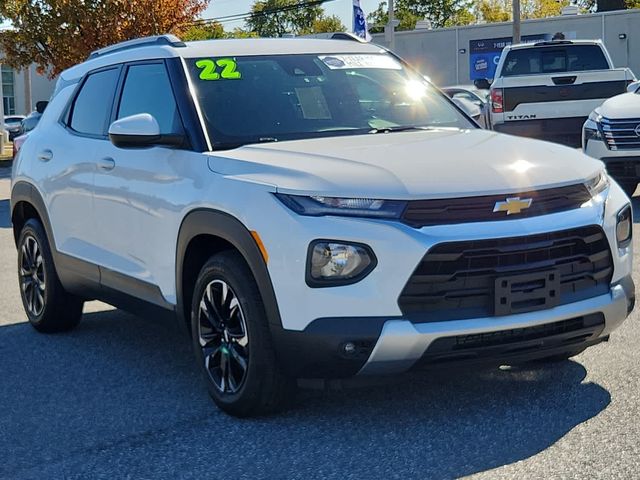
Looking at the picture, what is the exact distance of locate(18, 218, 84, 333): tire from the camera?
21.5 feet

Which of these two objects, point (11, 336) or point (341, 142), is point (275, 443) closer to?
point (341, 142)

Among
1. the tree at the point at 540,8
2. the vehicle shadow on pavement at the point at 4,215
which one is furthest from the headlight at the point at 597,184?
the tree at the point at 540,8

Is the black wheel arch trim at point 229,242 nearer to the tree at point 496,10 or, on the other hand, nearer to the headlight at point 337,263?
the headlight at point 337,263

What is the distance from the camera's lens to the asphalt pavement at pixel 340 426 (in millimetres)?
4004

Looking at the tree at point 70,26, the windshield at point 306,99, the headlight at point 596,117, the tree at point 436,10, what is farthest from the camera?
the tree at point 436,10

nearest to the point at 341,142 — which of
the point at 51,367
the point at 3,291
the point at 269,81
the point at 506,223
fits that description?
the point at 269,81

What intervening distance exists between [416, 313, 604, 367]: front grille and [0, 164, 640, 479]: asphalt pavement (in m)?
0.22

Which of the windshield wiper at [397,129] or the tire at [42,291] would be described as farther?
the tire at [42,291]

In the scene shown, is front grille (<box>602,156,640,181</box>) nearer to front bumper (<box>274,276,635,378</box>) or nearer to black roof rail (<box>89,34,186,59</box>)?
black roof rail (<box>89,34,186,59</box>)

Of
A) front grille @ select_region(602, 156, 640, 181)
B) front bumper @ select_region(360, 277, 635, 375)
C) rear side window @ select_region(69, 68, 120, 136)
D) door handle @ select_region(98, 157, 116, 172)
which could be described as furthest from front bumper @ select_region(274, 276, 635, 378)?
front grille @ select_region(602, 156, 640, 181)

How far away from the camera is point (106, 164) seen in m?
5.66

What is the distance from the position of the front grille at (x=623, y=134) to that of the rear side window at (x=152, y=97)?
7.05 metres

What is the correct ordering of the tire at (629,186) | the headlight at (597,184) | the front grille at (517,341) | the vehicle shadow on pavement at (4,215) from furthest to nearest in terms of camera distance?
the vehicle shadow on pavement at (4,215)
the tire at (629,186)
the headlight at (597,184)
the front grille at (517,341)

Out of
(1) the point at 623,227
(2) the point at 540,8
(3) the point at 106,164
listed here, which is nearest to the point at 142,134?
(3) the point at 106,164
